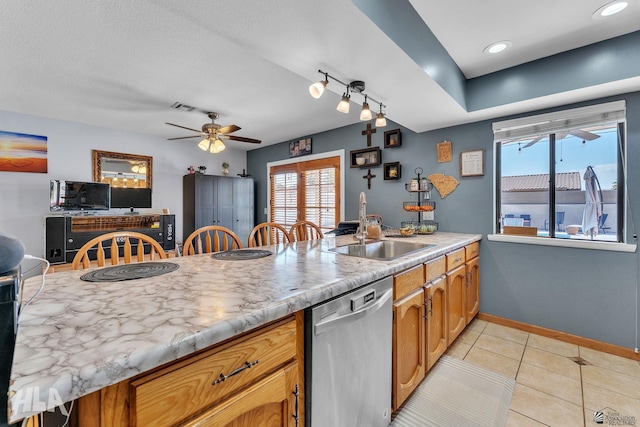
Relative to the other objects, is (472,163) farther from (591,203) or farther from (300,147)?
(300,147)

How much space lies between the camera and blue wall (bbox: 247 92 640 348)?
2.21 m

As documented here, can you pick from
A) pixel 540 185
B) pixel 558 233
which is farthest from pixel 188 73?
pixel 558 233

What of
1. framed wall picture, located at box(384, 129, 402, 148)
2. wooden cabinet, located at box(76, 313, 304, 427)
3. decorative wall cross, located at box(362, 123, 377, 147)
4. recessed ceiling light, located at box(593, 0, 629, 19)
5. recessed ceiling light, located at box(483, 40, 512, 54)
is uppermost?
recessed ceiling light, located at box(483, 40, 512, 54)

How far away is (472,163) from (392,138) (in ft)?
3.19

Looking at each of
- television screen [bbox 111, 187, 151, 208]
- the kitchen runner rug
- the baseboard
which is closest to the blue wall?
the baseboard

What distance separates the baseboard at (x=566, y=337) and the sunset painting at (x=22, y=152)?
5.56 m

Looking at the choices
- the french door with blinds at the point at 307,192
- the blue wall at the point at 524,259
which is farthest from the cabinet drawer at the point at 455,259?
the french door with blinds at the point at 307,192

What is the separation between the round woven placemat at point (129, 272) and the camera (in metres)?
1.14

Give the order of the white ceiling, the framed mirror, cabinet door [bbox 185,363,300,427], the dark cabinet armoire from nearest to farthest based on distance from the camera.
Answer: cabinet door [bbox 185,363,300,427] → the white ceiling → the framed mirror → the dark cabinet armoire

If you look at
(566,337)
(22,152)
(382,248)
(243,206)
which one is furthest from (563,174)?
(22,152)

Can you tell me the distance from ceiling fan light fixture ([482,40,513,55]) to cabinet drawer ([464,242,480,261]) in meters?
1.59

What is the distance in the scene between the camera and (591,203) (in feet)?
7.82

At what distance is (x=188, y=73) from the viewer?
240 centimetres

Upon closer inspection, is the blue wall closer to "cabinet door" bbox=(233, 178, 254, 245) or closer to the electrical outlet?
the electrical outlet
